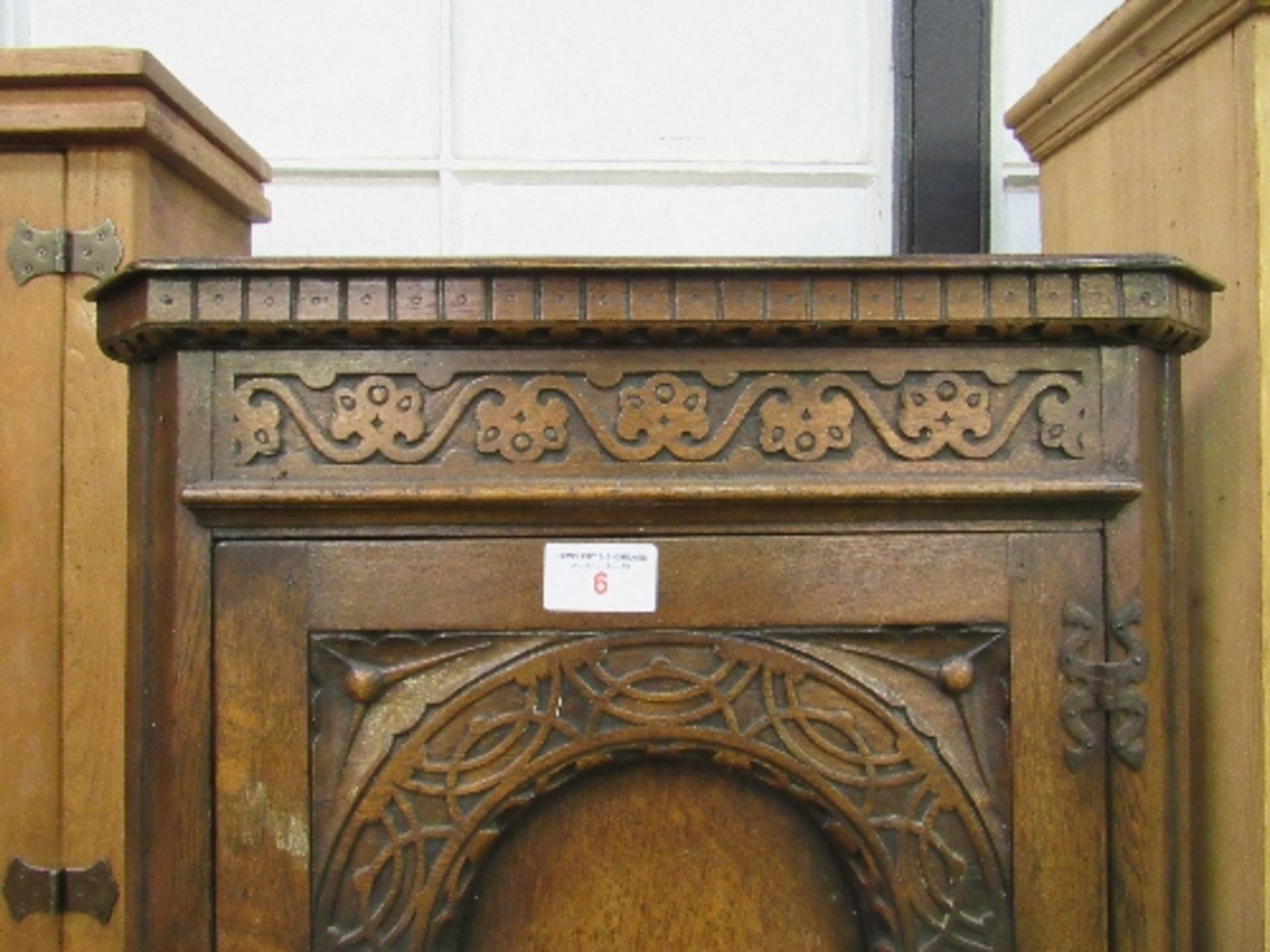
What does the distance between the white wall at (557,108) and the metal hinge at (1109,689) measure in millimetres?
881

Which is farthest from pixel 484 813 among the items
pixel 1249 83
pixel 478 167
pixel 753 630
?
pixel 478 167

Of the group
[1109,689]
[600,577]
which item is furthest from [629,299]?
[1109,689]

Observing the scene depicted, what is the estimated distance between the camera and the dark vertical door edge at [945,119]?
4.99 feet

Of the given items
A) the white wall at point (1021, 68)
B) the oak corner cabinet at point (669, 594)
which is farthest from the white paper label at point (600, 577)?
the white wall at point (1021, 68)

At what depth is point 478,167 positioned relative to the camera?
5.13 feet

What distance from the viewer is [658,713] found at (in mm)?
839

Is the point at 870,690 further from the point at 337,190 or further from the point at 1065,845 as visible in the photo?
the point at 337,190

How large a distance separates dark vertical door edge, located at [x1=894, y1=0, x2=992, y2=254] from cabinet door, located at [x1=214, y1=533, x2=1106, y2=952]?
0.81 metres

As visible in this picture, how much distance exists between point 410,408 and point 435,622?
17 cm

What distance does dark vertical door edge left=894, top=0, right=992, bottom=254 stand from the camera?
4.99ft

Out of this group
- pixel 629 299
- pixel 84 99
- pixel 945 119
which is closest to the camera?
pixel 629 299

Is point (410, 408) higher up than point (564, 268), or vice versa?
point (564, 268)

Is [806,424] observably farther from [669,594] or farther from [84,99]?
[84,99]

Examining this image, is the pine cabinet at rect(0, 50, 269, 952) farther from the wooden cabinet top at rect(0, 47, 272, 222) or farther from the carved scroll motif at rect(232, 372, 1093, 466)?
the carved scroll motif at rect(232, 372, 1093, 466)
